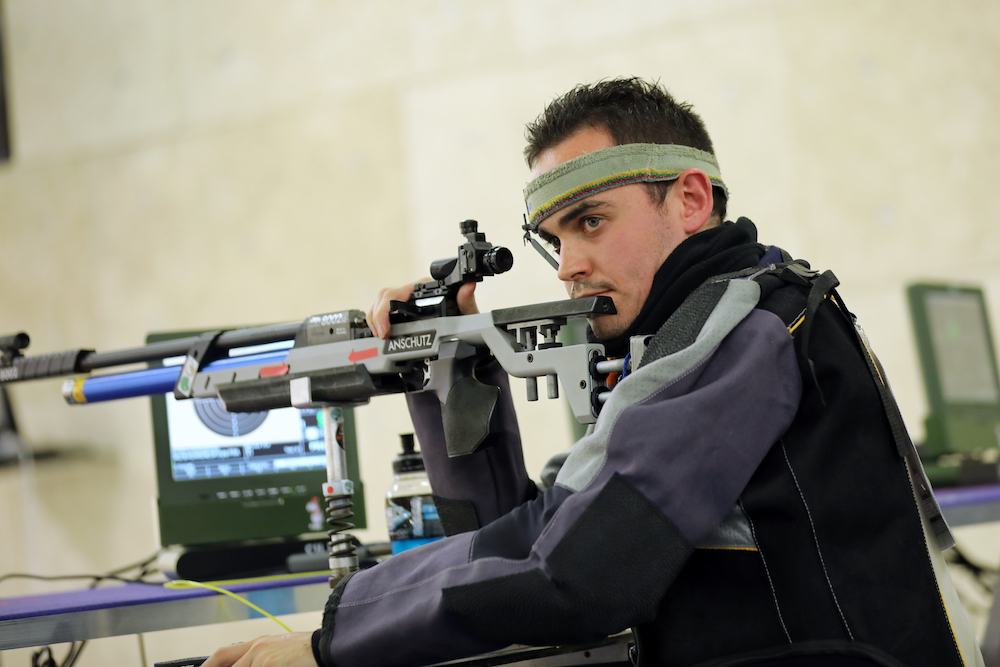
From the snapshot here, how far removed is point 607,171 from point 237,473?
1125mm

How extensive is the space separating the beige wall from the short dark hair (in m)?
1.77

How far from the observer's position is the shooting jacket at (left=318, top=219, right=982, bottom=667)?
0.81 m

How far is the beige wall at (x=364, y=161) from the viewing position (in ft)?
9.89

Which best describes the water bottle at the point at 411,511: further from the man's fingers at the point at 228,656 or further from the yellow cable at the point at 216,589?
the man's fingers at the point at 228,656

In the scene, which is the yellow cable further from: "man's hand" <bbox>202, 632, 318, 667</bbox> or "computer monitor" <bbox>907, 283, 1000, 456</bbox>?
"computer monitor" <bbox>907, 283, 1000, 456</bbox>

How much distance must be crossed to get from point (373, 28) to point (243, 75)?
0.57 meters

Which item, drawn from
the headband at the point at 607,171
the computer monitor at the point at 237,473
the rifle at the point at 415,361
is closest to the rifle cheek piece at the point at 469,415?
the rifle at the point at 415,361

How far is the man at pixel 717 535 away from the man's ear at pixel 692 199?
223mm

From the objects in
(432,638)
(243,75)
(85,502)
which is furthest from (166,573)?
(243,75)

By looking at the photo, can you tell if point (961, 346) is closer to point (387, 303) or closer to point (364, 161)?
point (387, 303)

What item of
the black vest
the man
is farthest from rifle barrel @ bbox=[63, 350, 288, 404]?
the black vest

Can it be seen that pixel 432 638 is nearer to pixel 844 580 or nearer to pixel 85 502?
pixel 844 580

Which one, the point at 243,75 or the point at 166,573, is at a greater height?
the point at 243,75

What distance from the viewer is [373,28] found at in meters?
3.31
